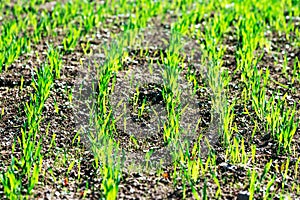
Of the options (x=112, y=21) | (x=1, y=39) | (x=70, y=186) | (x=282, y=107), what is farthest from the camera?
(x=112, y=21)

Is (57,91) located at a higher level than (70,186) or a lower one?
higher

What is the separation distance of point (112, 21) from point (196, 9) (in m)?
0.74

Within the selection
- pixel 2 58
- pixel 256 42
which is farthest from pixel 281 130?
pixel 2 58

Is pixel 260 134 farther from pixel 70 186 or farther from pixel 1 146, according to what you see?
pixel 1 146

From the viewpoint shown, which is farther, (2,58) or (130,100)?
(2,58)

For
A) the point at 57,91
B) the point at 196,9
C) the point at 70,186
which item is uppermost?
the point at 196,9

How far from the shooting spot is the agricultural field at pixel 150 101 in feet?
10.4

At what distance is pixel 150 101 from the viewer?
3992 mm

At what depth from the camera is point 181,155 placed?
10.8 ft

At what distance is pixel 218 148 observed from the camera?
3.49 m

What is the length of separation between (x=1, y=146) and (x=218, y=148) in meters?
1.23

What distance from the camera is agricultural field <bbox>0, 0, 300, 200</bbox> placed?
318 centimetres

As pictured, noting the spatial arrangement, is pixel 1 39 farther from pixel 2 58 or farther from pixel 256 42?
pixel 256 42

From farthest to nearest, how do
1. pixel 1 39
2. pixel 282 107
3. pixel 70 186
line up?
pixel 1 39, pixel 282 107, pixel 70 186
